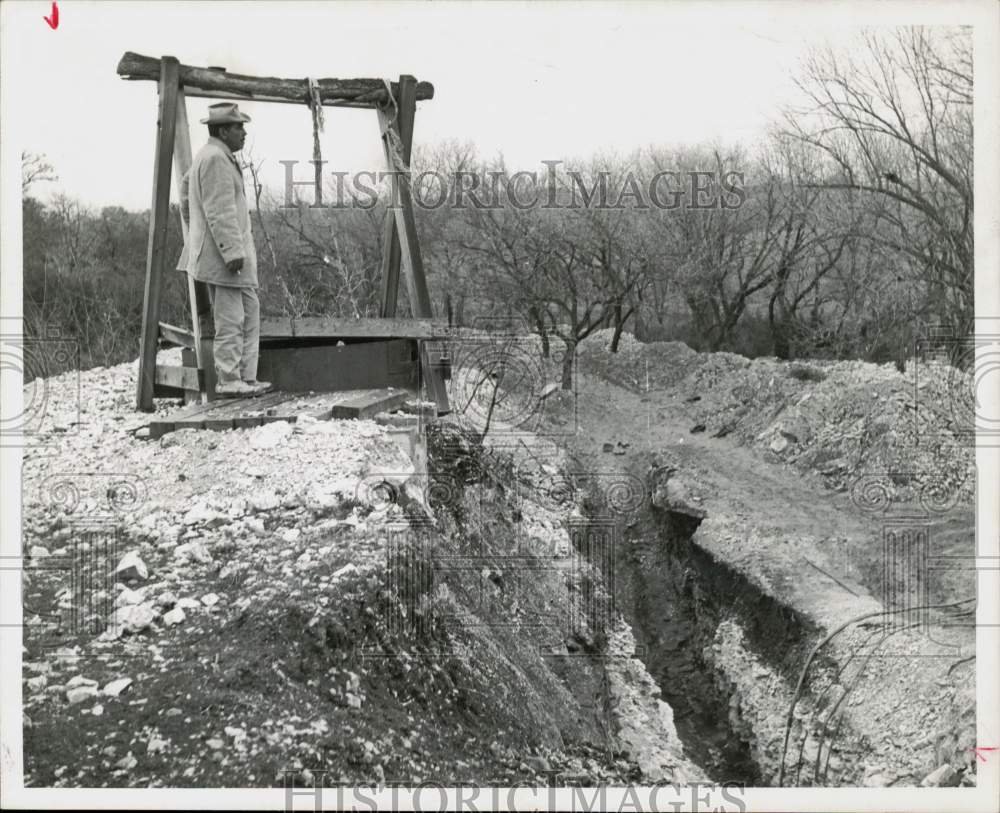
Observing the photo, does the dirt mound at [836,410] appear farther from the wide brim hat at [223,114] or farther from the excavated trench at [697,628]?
the wide brim hat at [223,114]

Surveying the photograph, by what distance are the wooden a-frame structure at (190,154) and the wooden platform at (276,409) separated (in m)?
0.31

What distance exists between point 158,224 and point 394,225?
58.5 inches

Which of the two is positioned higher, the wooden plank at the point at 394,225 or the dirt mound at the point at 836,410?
the wooden plank at the point at 394,225

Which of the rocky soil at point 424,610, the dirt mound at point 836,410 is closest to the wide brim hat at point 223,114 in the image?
the rocky soil at point 424,610

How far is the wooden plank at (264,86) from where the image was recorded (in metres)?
5.24

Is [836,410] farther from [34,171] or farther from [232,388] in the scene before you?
[34,171]

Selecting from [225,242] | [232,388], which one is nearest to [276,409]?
[232,388]

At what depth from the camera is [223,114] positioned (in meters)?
5.14

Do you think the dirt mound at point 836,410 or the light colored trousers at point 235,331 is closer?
the light colored trousers at point 235,331

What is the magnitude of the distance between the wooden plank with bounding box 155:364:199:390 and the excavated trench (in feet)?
11.0

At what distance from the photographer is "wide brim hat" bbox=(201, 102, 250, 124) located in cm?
513

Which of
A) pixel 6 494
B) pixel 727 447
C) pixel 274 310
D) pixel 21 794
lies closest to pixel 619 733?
pixel 21 794

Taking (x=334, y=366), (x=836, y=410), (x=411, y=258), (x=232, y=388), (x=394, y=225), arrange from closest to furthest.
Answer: (x=232, y=388), (x=334, y=366), (x=411, y=258), (x=394, y=225), (x=836, y=410)

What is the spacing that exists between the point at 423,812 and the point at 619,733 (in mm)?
1852
